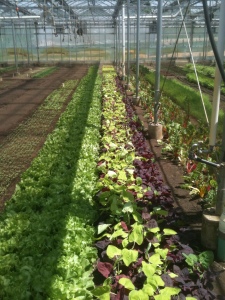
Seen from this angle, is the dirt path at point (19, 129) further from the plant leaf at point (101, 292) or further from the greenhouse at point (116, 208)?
the plant leaf at point (101, 292)

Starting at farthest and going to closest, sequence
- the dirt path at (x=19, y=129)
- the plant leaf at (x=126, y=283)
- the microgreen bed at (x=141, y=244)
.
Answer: the dirt path at (x=19, y=129)
the microgreen bed at (x=141, y=244)
the plant leaf at (x=126, y=283)

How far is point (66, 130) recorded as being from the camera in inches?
274

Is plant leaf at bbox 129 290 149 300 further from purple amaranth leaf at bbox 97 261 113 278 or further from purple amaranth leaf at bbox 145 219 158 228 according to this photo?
purple amaranth leaf at bbox 145 219 158 228

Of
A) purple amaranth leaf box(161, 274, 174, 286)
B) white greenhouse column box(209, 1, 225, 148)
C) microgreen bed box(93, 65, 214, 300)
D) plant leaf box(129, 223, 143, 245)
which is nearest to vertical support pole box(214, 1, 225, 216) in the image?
white greenhouse column box(209, 1, 225, 148)

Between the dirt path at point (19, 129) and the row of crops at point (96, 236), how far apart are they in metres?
0.63

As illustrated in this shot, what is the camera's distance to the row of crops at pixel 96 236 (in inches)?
96.1

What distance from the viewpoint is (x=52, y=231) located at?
3.24m

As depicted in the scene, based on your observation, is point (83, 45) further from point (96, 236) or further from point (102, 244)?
point (102, 244)

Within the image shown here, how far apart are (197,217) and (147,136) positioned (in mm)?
3318

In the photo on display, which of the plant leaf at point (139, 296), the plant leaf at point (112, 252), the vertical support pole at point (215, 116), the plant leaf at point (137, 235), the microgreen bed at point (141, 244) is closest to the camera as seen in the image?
the plant leaf at point (139, 296)

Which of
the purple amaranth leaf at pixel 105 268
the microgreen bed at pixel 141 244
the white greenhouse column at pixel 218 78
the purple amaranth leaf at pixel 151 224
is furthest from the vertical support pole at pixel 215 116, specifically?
the purple amaranth leaf at pixel 105 268

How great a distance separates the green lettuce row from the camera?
7.93 feet

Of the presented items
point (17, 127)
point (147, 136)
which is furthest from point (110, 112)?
point (17, 127)

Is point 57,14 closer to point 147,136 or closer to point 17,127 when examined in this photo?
point 17,127
